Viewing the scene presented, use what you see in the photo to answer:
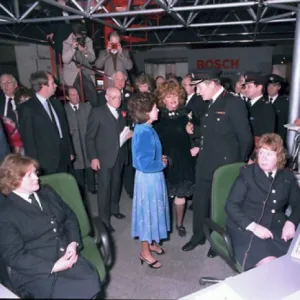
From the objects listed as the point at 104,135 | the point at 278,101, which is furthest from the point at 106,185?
the point at 278,101

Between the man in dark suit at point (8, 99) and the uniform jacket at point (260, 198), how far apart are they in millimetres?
2982

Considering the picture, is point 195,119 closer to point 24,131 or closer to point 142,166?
point 142,166

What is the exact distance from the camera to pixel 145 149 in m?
2.29

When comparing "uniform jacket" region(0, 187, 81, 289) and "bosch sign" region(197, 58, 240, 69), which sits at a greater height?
"bosch sign" region(197, 58, 240, 69)

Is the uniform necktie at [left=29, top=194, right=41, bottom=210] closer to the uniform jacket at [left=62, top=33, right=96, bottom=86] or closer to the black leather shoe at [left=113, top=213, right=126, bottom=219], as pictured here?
the black leather shoe at [left=113, top=213, right=126, bottom=219]

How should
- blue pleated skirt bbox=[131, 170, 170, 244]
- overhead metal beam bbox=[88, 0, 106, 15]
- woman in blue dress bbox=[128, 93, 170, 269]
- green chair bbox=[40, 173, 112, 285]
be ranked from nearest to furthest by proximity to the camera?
green chair bbox=[40, 173, 112, 285] → woman in blue dress bbox=[128, 93, 170, 269] → blue pleated skirt bbox=[131, 170, 170, 244] → overhead metal beam bbox=[88, 0, 106, 15]

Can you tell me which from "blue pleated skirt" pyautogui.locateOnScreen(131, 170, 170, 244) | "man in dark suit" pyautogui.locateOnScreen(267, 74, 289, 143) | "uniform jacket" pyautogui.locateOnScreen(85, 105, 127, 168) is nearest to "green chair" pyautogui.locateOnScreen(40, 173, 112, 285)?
"blue pleated skirt" pyautogui.locateOnScreen(131, 170, 170, 244)

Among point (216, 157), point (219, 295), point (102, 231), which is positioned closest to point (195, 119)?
point (216, 157)

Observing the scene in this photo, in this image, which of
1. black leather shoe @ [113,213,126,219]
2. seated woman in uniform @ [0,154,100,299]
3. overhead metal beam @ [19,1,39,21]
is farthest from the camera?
overhead metal beam @ [19,1,39,21]

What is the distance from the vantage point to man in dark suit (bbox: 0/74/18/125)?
3.84m

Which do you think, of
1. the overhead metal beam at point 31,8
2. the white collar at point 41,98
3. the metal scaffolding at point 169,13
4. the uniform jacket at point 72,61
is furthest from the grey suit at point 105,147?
the overhead metal beam at point 31,8

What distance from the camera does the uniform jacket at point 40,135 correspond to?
2.92 meters

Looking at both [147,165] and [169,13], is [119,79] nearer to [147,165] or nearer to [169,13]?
[169,13]

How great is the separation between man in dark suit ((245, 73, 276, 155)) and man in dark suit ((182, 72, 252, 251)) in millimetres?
835
